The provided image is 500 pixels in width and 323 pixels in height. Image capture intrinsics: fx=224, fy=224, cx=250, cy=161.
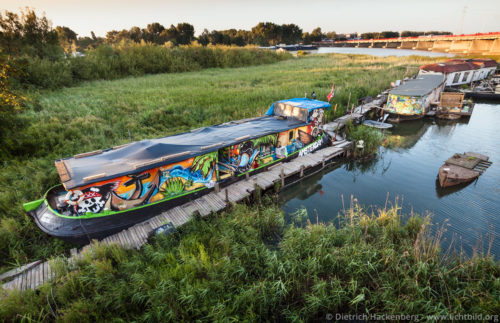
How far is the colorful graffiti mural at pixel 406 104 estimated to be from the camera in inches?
894

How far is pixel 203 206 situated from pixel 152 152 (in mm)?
3050

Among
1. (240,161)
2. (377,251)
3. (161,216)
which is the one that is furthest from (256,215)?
(377,251)

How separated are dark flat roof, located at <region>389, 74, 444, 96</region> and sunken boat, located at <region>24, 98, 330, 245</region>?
1680 centimetres

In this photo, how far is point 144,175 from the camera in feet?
26.8

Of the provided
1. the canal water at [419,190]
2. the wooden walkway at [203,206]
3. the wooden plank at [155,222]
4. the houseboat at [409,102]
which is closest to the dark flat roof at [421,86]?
the houseboat at [409,102]

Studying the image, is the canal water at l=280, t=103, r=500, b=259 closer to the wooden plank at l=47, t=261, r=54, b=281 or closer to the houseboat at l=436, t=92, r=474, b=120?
the houseboat at l=436, t=92, r=474, b=120

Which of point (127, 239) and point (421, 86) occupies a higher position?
point (421, 86)

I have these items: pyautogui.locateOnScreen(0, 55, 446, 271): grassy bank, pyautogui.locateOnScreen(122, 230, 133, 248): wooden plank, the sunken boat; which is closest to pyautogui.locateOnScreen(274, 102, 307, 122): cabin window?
the sunken boat

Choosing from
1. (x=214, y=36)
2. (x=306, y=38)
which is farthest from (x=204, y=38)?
(x=306, y=38)

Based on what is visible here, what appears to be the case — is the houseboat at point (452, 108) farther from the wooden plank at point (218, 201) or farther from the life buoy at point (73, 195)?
the life buoy at point (73, 195)

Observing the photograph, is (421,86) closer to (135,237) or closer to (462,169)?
(462,169)

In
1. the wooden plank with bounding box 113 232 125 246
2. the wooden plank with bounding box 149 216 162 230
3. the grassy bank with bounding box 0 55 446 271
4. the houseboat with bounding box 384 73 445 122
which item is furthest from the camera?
the houseboat with bounding box 384 73 445 122

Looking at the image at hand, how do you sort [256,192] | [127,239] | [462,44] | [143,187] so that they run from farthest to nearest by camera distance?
1. [462,44]
2. [256,192]
3. [143,187]
4. [127,239]

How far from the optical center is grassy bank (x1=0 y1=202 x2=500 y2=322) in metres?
5.21
